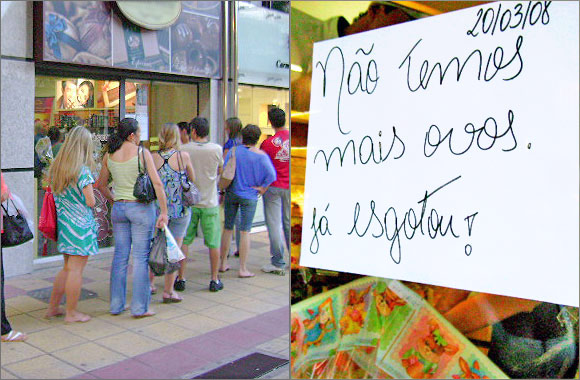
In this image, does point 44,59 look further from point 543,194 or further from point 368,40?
point 543,194

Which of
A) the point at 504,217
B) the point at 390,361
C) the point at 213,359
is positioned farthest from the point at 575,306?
the point at 213,359

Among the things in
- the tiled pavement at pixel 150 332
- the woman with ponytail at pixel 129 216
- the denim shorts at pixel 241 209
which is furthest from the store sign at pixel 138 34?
the tiled pavement at pixel 150 332

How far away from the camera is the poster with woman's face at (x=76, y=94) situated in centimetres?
407

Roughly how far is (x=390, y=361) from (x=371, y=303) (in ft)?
0.71

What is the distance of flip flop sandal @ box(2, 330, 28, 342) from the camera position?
3.75m

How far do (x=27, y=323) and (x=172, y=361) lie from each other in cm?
110

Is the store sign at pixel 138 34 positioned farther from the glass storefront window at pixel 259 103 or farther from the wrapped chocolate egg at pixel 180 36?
the glass storefront window at pixel 259 103

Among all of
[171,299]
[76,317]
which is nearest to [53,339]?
[76,317]

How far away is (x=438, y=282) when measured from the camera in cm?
196

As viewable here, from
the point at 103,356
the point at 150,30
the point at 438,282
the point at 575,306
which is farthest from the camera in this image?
the point at 150,30

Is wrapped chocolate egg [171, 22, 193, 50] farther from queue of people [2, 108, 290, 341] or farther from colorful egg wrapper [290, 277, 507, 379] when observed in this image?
colorful egg wrapper [290, 277, 507, 379]

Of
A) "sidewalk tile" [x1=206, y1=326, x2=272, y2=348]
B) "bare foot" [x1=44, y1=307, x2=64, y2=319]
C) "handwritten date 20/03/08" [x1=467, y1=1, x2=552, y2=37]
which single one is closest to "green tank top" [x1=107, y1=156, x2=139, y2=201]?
"bare foot" [x1=44, y1=307, x2=64, y2=319]

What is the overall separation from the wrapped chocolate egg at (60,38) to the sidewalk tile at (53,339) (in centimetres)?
206

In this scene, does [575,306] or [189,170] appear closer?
[575,306]
